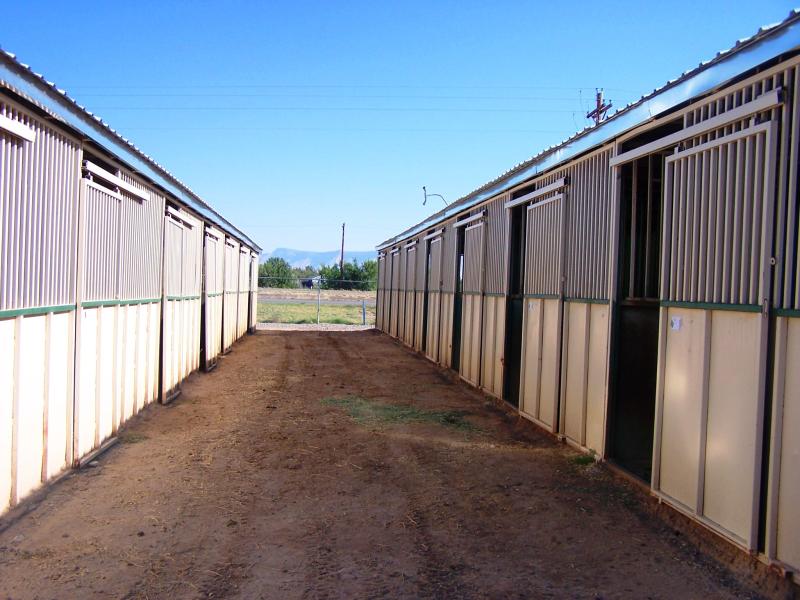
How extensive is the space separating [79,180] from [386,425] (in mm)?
4733

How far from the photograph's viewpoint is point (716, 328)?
16.1ft

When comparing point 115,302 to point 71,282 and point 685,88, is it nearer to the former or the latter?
point 71,282

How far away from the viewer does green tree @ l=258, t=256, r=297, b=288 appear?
5453 centimetres

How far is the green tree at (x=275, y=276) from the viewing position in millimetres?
54531

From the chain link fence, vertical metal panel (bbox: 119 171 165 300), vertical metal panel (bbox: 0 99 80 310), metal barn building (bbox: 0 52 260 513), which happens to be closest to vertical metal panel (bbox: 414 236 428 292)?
metal barn building (bbox: 0 52 260 513)

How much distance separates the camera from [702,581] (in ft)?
13.9

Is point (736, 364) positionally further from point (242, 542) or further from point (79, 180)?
point (79, 180)

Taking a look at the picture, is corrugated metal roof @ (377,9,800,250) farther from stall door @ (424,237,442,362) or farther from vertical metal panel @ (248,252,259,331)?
vertical metal panel @ (248,252,259,331)

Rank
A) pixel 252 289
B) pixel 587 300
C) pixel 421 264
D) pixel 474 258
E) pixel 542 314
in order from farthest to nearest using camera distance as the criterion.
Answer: pixel 252 289 < pixel 421 264 < pixel 474 258 < pixel 542 314 < pixel 587 300

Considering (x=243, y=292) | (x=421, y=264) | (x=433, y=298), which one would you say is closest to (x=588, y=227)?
(x=433, y=298)

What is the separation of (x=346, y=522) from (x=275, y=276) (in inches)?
1915

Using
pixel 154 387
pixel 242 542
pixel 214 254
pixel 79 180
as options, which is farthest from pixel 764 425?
pixel 214 254

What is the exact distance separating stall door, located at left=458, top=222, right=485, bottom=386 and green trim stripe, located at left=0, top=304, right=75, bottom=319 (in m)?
7.41

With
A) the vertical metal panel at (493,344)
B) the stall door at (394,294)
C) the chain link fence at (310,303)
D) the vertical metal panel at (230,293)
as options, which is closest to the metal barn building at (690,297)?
the vertical metal panel at (493,344)
